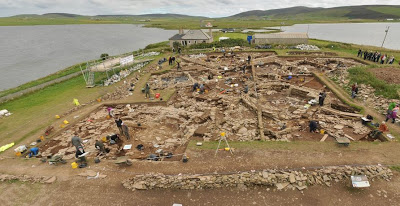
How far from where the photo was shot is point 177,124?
17797mm

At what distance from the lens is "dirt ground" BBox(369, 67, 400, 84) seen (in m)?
21.2

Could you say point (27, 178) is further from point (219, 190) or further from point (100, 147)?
point (219, 190)

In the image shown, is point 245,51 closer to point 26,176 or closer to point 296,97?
point 296,97

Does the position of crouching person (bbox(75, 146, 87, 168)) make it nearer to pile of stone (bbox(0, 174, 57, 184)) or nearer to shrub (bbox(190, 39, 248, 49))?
pile of stone (bbox(0, 174, 57, 184))

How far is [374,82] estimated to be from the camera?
67.9 ft

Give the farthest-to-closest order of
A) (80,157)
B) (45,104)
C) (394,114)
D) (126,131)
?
(45,104)
(126,131)
(394,114)
(80,157)

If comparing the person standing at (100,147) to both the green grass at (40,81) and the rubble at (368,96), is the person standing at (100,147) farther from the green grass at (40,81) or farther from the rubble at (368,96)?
the green grass at (40,81)

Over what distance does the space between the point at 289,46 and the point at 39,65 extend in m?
63.0

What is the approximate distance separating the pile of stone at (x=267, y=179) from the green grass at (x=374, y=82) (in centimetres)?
1237

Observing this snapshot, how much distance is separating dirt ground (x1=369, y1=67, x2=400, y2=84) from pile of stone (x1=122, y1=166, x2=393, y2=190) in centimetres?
1673

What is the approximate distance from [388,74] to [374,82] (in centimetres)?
395

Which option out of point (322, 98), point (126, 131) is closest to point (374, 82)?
point (322, 98)

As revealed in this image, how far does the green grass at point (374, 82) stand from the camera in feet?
60.5

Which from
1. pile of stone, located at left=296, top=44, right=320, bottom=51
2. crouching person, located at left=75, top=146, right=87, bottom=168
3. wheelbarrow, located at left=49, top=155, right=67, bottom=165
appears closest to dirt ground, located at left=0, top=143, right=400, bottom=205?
wheelbarrow, located at left=49, top=155, right=67, bottom=165
